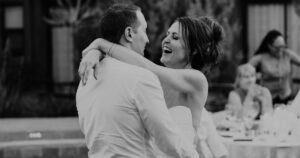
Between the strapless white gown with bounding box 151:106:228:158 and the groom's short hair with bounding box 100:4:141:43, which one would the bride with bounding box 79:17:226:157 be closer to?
the strapless white gown with bounding box 151:106:228:158

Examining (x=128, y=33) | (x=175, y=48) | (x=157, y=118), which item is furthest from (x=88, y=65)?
(x=175, y=48)

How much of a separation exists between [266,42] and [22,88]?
21.4 ft

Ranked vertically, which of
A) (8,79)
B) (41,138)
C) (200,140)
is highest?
(200,140)

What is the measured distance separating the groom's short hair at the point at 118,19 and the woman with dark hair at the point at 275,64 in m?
6.24

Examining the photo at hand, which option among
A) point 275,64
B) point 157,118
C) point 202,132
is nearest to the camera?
point 157,118

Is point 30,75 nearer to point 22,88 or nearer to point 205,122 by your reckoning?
point 22,88

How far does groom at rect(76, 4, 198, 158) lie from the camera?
2709 mm

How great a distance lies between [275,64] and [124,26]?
6.51 meters

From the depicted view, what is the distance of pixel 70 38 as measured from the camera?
615 inches

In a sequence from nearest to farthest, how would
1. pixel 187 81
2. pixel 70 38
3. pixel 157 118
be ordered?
pixel 157 118 < pixel 187 81 < pixel 70 38

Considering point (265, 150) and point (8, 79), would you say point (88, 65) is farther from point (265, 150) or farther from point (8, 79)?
point (8, 79)

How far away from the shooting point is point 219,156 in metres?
3.77

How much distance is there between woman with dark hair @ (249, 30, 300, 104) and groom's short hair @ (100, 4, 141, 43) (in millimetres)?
6243

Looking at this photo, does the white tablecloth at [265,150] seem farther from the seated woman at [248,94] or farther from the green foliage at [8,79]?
the green foliage at [8,79]
